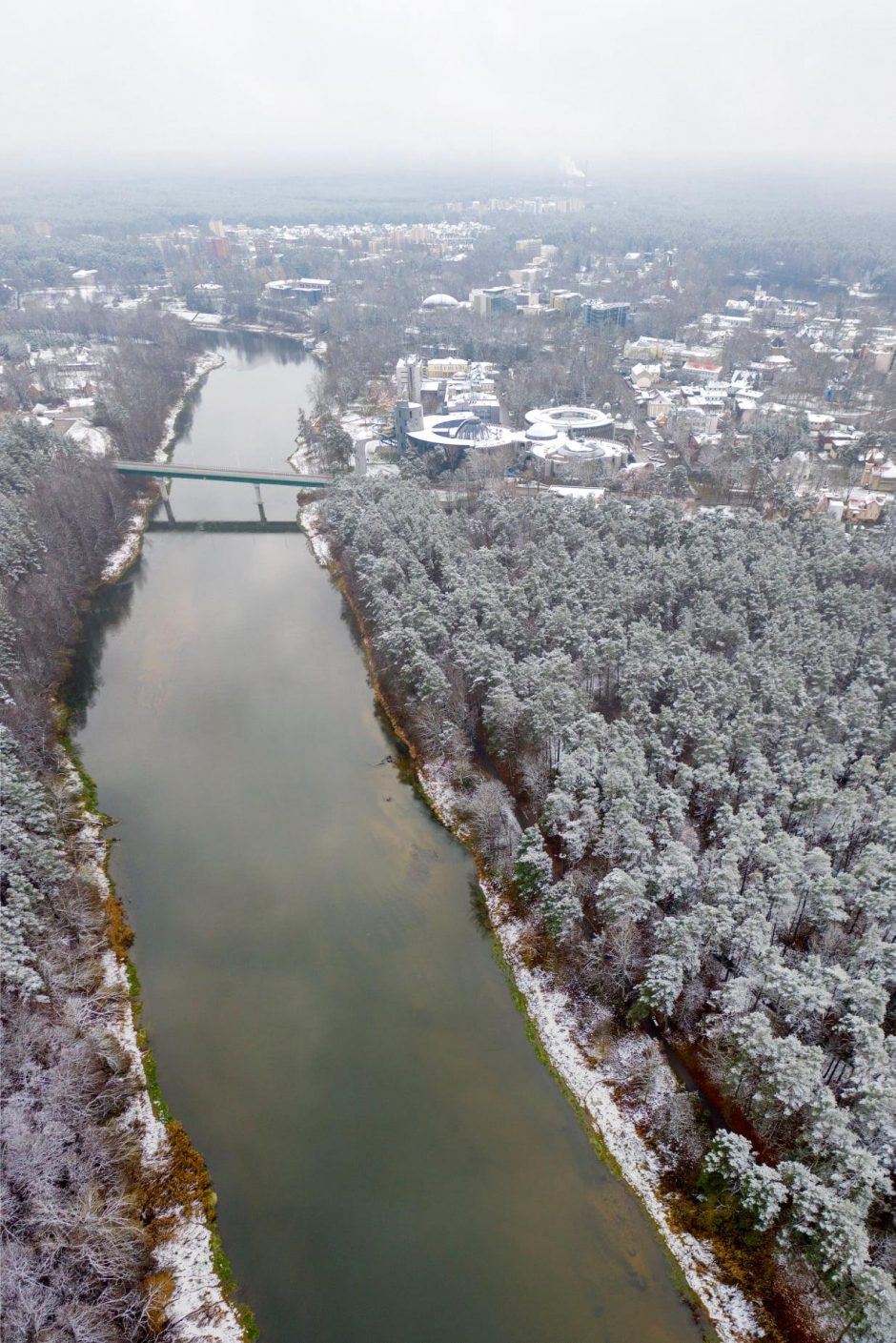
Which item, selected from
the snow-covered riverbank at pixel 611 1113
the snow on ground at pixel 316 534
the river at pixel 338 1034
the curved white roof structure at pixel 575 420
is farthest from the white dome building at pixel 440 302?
the snow-covered riverbank at pixel 611 1113

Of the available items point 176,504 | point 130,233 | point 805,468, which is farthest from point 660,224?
point 176,504

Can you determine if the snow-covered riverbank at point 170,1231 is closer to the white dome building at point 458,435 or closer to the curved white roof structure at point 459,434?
the white dome building at point 458,435

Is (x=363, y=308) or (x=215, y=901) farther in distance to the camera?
(x=363, y=308)

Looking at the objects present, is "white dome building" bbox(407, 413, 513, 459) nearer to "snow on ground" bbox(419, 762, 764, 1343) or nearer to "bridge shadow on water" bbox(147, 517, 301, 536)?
"bridge shadow on water" bbox(147, 517, 301, 536)

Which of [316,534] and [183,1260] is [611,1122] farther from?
[316,534]

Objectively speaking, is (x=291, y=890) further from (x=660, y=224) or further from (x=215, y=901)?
(x=660, y=224)

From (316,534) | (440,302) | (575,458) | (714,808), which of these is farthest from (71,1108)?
(440,302)
